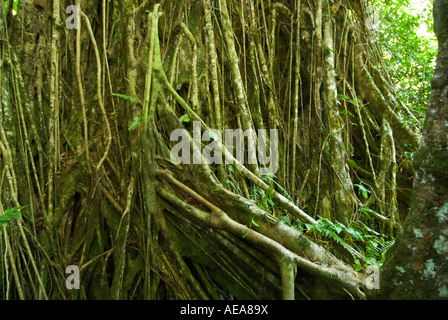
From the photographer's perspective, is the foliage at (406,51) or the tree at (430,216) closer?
the tree at (430,216)

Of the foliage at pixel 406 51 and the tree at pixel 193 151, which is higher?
the foliage at pixel 406 51

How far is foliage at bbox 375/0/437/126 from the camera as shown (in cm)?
450

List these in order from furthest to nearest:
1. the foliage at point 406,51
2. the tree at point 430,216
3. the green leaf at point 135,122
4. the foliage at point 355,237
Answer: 1. the foliage at point 406,51
2. the green leaf at point 135,122
3. the foliage at point 355,237
4. the tree at point 430,216

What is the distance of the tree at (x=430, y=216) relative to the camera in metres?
1.34

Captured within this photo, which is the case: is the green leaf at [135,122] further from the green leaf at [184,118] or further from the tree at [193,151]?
the green leaf at [184,118]

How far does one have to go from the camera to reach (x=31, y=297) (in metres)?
2.29

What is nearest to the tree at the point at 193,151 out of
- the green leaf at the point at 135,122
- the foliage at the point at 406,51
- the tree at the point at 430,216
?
the green leaf at the point at 135,122

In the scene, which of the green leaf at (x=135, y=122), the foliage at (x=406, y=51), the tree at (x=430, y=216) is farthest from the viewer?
the foliage at (x=406, y=51)

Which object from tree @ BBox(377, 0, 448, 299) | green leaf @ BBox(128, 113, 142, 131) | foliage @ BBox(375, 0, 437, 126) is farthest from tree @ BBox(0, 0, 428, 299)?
foliage @ BBox(375, 0, 437, 126)

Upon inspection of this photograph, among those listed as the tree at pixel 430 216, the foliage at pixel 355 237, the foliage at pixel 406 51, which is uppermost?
the foliage at pixel 406 51

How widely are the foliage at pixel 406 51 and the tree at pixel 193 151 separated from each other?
0.91m

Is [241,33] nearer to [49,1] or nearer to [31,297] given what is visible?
[49,1]

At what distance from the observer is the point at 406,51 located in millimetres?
4691
